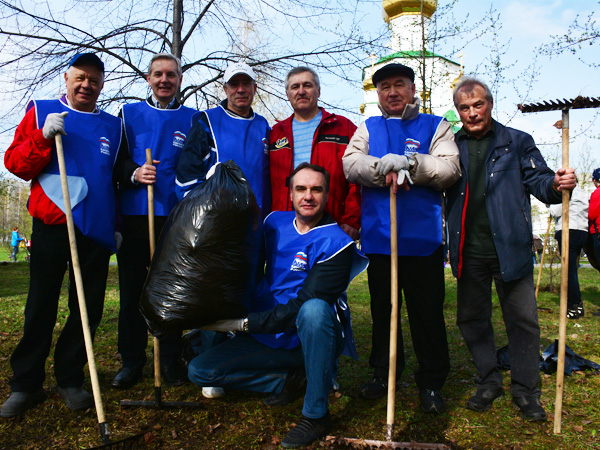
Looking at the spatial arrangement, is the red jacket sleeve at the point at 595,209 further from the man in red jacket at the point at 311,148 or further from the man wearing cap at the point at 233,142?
the man wearing cap at the point at 233,142

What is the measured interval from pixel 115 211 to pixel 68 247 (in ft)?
1.20

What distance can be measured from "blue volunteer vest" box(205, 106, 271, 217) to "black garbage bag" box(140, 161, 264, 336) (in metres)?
0.45

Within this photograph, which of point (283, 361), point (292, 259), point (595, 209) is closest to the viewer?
point (292, 259)

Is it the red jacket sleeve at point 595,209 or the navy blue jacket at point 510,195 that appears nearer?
the navy blue jacket at point 510,195

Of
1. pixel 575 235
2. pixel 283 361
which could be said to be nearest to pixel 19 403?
pixel 283 361

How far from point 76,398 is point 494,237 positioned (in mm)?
2699

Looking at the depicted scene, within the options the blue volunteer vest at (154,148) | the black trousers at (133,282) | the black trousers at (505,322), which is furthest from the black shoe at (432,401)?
the blue volunteer vest at (154,148)

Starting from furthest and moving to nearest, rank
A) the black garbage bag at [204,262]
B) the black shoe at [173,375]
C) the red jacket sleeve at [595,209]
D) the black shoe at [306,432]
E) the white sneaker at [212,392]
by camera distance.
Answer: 1. the red jacket sleeve at [595,209]
2. the black shoe at [173,375]
3. the white sneaker at [212,392]
4. the black garbage bag at [204,262]
5. the black shoe at [306,432]

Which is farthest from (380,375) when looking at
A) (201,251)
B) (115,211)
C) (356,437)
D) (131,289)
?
(115,211)

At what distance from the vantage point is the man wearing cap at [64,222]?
2.66 metres

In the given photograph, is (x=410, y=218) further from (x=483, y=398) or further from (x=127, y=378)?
(x=127, y=378)

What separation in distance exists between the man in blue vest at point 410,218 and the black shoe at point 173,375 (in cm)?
125

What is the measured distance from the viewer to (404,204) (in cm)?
281

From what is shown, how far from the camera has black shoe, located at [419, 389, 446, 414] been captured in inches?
108
